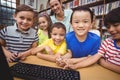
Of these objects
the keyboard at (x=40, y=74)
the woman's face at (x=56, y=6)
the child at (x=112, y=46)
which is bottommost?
the keyboard at (x=40, y=74)

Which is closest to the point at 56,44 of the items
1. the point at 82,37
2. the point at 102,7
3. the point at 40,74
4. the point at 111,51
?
the point at 82,37

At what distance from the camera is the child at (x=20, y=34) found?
1.22 meters

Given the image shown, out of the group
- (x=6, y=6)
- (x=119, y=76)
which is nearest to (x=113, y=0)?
(x=119, y=76)

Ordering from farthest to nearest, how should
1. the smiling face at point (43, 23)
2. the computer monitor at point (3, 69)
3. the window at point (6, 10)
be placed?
the window at point (6, 10)
the smiling face at point (43, 23)
the computer monitor at point (3, 69)

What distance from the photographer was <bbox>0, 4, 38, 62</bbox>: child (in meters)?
1.22

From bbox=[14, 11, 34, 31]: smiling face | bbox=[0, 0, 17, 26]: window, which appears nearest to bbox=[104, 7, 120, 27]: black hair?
bbox=[14, 11, 34, 31]: smiling face

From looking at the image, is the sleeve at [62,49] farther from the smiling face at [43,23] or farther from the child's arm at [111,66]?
the smiling face at [43,23]

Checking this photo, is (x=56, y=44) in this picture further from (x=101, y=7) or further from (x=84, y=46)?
(x=101, y=7)

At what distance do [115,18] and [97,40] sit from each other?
277 millimetres

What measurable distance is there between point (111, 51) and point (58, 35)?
20.4 inches

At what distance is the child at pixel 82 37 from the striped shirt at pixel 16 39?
33 cm

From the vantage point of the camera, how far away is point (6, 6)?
4.80m

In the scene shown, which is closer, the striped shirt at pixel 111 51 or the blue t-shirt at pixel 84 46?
the striped shirt at pixel 111 51

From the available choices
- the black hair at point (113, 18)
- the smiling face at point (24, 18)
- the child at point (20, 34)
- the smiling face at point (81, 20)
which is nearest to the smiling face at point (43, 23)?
the child at point (20, 34)
